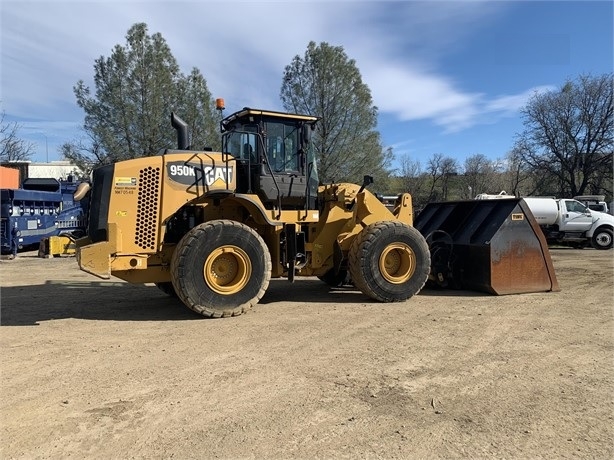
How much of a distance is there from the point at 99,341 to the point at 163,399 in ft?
7.02

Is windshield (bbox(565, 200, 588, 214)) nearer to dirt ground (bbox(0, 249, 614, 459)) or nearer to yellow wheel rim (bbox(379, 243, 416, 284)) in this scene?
dirt ground (bbox(0, 249, 614, 459))

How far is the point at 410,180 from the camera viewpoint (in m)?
53.0

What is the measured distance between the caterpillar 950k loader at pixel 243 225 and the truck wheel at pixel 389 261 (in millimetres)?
17

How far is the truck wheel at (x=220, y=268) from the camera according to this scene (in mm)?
6523

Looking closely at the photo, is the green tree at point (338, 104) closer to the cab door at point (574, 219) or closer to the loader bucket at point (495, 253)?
the cab door at point (574, 219)

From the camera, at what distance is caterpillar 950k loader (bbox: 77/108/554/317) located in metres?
6.55

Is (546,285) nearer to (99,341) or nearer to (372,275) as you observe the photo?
(372,275)

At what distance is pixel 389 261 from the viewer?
8.16 metres

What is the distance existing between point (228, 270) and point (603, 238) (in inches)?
768

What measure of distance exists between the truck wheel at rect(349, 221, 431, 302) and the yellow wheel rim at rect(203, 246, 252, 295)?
1915 mm

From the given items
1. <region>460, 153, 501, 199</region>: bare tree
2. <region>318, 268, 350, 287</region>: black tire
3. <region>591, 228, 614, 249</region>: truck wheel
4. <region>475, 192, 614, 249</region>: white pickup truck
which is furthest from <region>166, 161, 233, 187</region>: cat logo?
<region>460, 153, 501, 199</region>: bare tree

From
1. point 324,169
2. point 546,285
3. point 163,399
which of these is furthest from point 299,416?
point 324,169

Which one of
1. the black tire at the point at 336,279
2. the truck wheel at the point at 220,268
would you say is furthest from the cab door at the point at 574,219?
the truck wheel at the point at 220,268

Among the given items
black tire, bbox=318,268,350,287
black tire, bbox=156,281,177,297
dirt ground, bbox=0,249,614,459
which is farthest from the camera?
black tire, bbox=318,268,350,287
